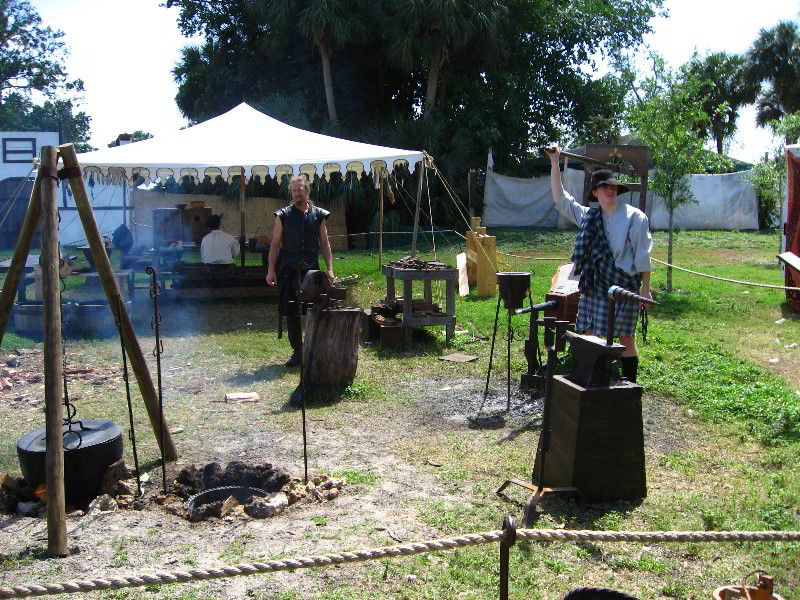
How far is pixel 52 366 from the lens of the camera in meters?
4.19

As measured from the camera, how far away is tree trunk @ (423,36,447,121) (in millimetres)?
25359

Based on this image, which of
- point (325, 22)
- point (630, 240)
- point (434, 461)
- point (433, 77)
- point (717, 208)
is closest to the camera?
point (434, 461)

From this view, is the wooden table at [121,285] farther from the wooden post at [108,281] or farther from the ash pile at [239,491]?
the ash pile at [239,491]

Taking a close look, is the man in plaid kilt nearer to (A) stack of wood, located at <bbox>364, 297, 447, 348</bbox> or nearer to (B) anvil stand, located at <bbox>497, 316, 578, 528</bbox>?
(B) anvil stand, located at <bbox>497, 316, 578, 528</bbox>

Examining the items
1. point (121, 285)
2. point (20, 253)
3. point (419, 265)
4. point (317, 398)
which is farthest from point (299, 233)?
point (121, 285)

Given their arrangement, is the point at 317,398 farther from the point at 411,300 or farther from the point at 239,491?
the point at 411,300

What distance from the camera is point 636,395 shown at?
4.45m

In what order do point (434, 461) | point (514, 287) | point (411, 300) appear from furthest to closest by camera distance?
point (411, 300) → point (514, 287) → point (434, 461)

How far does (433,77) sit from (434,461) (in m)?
22.4

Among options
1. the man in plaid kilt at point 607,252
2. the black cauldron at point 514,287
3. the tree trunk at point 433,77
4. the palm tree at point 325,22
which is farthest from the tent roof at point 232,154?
the tree trunk at point 433,77

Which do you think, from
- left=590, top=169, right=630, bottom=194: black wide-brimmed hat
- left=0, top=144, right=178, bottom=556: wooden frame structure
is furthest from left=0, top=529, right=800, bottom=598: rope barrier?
left=590, top=169, right=630, bottom=194: black wide-brimmed hat

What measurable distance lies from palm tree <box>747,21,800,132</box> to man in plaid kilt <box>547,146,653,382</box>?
39.9 metres

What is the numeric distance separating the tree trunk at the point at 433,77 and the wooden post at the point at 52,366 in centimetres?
2172

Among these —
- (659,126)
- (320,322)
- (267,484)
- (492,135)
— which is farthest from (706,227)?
(267,484)
